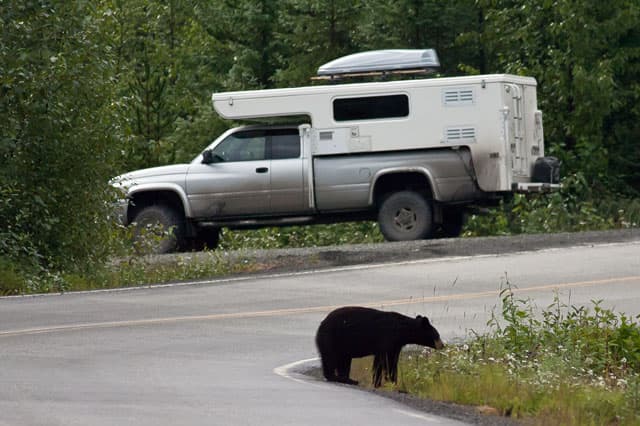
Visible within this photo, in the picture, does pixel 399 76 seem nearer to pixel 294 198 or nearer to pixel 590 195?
pixel 294 198

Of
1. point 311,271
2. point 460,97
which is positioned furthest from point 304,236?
point 311,271

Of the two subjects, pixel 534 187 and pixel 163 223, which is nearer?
pixel 163 223

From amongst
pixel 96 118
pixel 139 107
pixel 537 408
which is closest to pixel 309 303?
pixel 96 118

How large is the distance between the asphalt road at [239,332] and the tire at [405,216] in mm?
1720

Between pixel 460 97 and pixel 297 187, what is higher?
pixel 460 97

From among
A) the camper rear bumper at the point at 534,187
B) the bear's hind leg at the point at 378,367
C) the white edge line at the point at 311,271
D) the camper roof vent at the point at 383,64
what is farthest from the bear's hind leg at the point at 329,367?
the camper roof vent at the point at 383,64

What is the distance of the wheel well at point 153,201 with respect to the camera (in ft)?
79.2

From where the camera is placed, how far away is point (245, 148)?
23.8 metres

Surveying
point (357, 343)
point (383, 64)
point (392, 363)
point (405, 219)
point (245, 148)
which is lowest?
point (392, 363)

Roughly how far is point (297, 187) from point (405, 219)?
5.44 feet

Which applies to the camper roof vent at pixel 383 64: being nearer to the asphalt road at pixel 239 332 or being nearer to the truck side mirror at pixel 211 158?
the truck side mirror at pixel 211 158

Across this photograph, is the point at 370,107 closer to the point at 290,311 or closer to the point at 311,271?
the point at 311,271

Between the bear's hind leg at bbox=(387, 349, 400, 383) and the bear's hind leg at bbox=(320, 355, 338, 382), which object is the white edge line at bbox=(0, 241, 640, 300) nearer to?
the bear's hind leg at bbox=(320, 355, 338, 382)

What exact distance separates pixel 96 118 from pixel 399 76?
22.9ft
